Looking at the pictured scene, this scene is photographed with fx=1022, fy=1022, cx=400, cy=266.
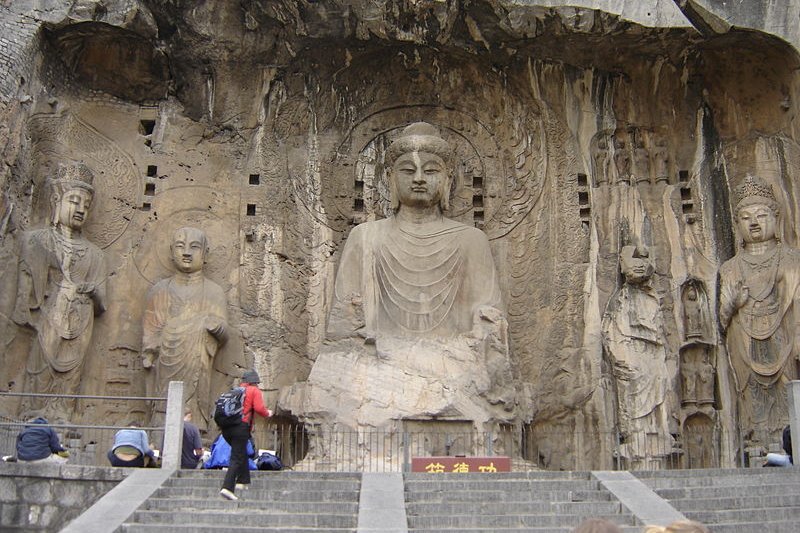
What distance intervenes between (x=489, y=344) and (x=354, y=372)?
1.74 m

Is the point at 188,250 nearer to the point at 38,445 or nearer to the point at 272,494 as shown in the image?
the point at 38,445

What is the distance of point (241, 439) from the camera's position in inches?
331

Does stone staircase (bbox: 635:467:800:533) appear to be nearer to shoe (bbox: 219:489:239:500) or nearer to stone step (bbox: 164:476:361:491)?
stone step (bbox: 164:476:361:491)

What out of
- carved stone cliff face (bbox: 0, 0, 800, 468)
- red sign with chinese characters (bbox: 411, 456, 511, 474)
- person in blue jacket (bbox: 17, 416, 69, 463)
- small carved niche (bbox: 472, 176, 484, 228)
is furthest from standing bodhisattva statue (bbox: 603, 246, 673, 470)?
person in blue jacket (bbox: 17, 416, 69, 463)

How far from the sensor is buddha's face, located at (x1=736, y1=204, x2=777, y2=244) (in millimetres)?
13289

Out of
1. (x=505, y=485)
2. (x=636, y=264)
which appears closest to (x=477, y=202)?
(x=636, y=264)

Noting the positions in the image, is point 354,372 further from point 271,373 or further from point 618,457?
point 618,457

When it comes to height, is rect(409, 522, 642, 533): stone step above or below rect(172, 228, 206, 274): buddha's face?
below

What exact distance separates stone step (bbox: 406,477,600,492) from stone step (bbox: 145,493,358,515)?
833 millimetres

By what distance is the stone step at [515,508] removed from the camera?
8.36 metres

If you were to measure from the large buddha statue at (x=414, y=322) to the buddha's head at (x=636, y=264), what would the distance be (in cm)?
179

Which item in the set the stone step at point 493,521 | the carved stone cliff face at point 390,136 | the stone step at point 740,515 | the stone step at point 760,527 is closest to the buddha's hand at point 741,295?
the carved stone cliff face at point 390,136

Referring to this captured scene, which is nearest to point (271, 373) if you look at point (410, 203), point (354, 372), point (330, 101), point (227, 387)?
point (227, 387)

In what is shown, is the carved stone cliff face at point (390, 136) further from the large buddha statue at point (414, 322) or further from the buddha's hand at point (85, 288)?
the large buddha statue at point (414, 322)
